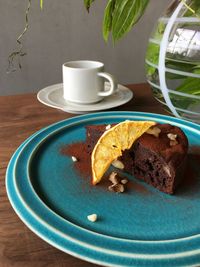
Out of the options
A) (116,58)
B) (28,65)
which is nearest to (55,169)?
(28,65)

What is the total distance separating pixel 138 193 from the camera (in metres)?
0.49

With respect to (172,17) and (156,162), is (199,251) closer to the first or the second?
(156,162)

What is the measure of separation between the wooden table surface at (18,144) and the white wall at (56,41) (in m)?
0.78

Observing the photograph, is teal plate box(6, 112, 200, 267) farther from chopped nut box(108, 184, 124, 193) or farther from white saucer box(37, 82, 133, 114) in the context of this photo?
white saucer box(37, 82, 133, 114)

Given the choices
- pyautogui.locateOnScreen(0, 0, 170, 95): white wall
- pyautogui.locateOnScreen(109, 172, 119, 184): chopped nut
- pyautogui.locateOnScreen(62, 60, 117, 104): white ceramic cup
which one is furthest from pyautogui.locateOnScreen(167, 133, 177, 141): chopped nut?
pyautogui.locateOnScreen(0, 0, 170, 95): white wall

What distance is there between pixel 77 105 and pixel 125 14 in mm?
307

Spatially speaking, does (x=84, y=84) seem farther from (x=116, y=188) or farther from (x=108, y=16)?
(x=116, y=188)

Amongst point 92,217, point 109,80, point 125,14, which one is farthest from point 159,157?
point 109,80

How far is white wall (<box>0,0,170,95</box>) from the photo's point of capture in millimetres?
1599

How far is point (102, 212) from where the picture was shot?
44 centimetres

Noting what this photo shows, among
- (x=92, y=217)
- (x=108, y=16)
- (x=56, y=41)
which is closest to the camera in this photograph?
(x=92, y=217)

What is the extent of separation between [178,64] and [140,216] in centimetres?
37

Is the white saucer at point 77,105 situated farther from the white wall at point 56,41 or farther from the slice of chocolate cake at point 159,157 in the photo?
the white wall at point 56,41

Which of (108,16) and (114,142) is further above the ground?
(108,16)
